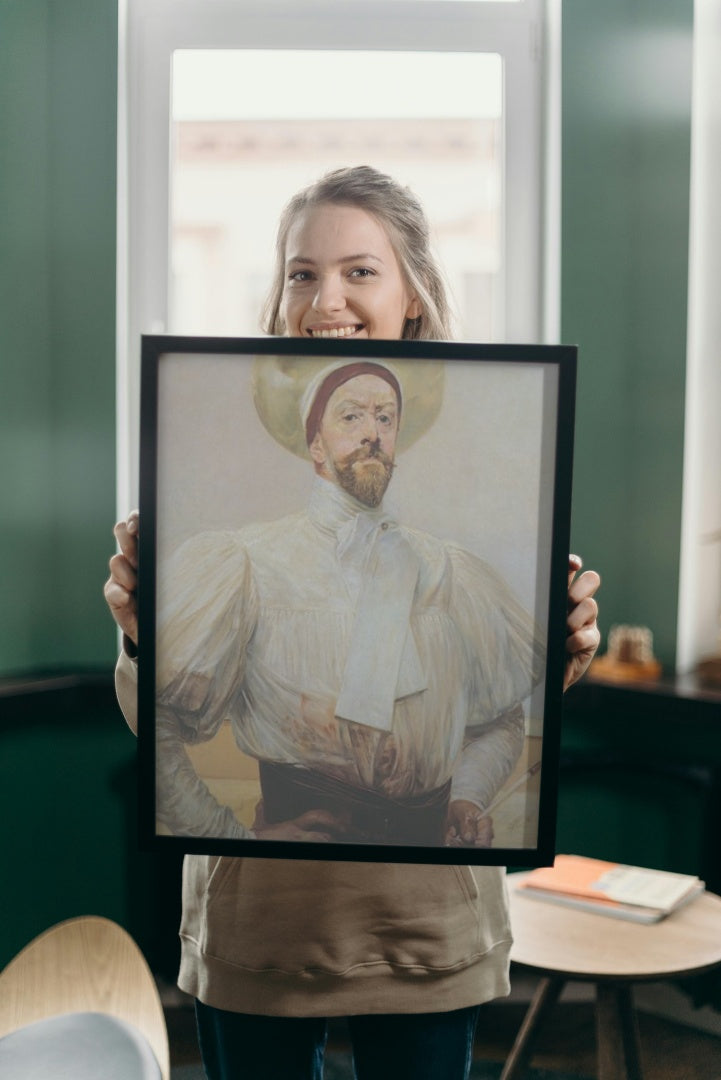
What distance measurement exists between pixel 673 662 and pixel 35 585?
1.58 m

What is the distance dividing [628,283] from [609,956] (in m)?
1.62

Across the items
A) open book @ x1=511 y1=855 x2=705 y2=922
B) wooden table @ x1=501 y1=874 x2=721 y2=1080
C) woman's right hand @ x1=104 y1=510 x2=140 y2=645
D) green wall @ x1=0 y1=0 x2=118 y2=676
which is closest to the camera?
woman's right hand @ x1=104 y1=510 x2=140 y2=645

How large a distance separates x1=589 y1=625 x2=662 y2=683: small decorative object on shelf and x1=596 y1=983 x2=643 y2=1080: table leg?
2.90 feet

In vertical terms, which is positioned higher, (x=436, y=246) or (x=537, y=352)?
(x=436, y=246)

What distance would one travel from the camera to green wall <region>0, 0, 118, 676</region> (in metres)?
2.46

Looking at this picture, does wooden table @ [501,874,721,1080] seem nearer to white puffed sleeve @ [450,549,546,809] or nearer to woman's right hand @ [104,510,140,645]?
white puffed sleeve @ [450,549,546,809]

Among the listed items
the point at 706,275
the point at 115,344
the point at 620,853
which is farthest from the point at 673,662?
the point at 115,344

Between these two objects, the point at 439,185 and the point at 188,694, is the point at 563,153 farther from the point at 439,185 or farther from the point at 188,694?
the point at 188,694

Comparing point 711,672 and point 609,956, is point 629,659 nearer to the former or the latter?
point 711,672

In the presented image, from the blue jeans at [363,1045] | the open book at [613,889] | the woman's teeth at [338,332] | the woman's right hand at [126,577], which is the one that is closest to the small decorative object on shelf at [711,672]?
the open book at [613,889]

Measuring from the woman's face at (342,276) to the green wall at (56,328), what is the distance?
4.86 feet

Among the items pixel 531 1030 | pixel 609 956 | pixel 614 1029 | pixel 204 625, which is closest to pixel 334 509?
pixel 204 625

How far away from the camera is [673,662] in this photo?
2.60 m

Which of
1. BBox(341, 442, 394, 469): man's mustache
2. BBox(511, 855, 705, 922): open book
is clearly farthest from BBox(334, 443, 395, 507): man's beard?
BBox(511, 855, 705, 922): open book
